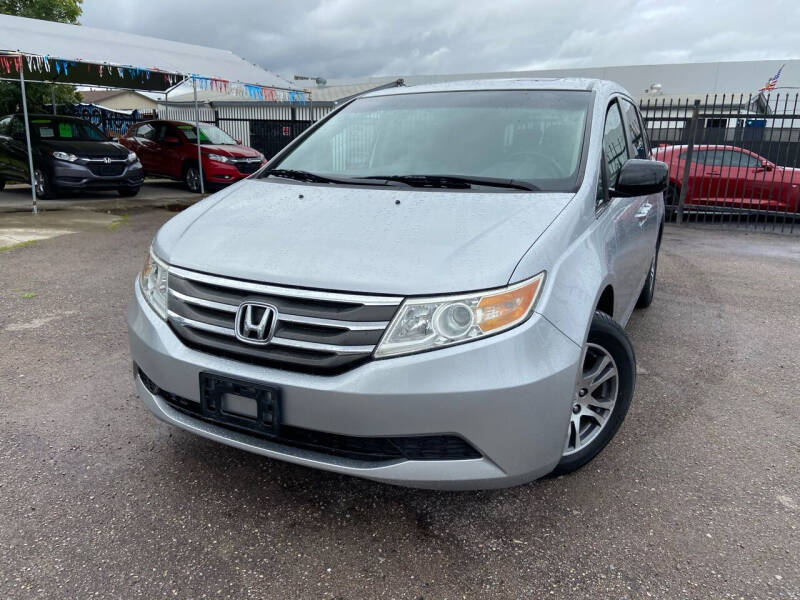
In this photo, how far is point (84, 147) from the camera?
1130 centimetres

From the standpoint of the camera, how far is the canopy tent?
1016 centimetres

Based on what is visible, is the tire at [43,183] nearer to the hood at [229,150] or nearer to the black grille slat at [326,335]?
the hood at [229,150]

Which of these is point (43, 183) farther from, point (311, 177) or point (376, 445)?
point (376, 445)

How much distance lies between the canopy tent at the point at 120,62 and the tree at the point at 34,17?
4.65 m

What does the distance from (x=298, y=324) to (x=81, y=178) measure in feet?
35.5

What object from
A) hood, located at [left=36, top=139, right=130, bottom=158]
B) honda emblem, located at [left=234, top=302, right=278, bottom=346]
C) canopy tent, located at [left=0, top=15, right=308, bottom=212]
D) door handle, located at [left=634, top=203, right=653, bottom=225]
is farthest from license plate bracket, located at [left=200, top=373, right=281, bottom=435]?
hood, located at [left=36, top=139, right=130, bottom=158]

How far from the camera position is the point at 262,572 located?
6.80ft

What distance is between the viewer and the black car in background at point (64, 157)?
433 inches

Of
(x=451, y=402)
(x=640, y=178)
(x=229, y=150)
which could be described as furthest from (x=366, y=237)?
(x=229, y=150)

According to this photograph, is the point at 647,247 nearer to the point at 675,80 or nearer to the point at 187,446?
the point at 187,446

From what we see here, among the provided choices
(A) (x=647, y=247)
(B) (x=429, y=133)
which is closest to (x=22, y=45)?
(B) (x=429, y=133)

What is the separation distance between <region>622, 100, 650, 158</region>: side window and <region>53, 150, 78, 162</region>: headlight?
10000mm

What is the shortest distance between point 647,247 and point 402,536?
2832 mm

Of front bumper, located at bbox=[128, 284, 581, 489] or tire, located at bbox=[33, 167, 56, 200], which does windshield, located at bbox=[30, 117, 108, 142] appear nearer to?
tire, located at bbox=[33, 167, 56, 200]
